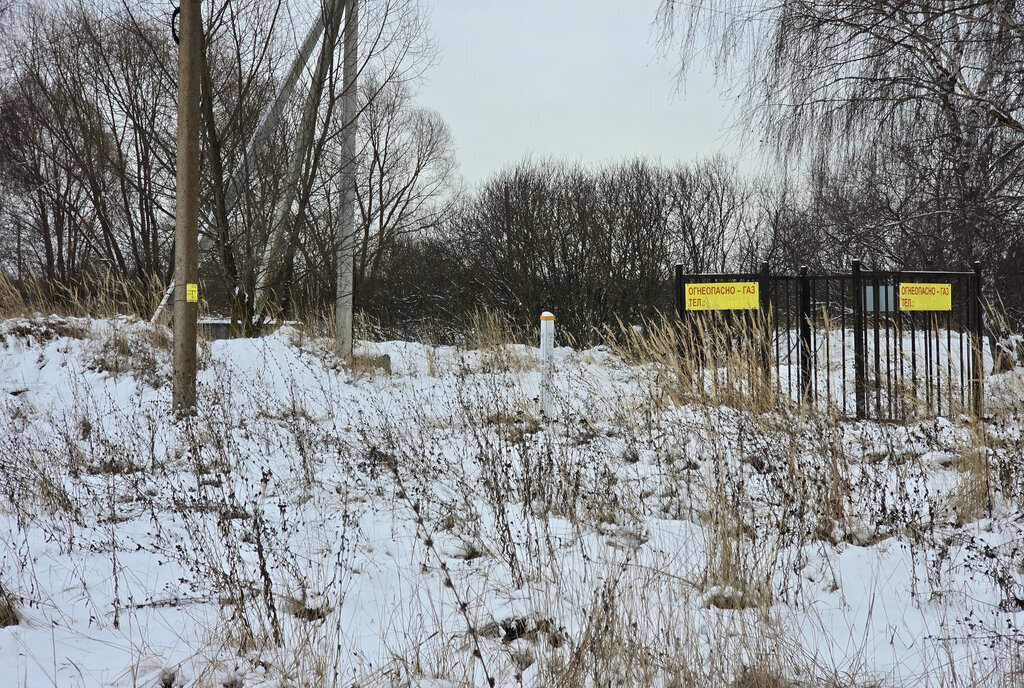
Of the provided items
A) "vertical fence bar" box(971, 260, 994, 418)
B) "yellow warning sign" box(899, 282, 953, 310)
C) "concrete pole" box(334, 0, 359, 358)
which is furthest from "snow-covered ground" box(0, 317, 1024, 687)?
"concrete pole" box(334, 0, 359, 358)

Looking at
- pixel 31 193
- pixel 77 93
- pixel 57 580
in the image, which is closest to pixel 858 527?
pixel 57 580

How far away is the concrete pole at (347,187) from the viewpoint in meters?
10.1

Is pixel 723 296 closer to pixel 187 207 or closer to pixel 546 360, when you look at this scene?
pixel 546 360

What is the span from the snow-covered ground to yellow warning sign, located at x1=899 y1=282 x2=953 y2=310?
1181 mm

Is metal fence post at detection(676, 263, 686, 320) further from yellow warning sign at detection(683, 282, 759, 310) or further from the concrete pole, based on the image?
the concrete pole

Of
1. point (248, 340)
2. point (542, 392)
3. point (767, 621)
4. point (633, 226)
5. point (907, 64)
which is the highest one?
point (633, 226)

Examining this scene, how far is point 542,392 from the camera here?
257 inches

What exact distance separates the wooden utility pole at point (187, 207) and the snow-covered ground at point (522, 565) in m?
1.11

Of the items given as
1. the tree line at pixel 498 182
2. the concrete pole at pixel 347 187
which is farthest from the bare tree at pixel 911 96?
the concrete pole at pixel 347 187

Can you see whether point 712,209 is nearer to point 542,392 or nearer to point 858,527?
point 542,392

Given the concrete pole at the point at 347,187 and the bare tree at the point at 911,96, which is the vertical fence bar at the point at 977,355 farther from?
the concrete pole at the point at 347,187

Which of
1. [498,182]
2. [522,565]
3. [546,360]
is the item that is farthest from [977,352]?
[498,182]

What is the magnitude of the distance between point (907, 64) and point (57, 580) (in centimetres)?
609

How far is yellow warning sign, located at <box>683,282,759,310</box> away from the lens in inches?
256
